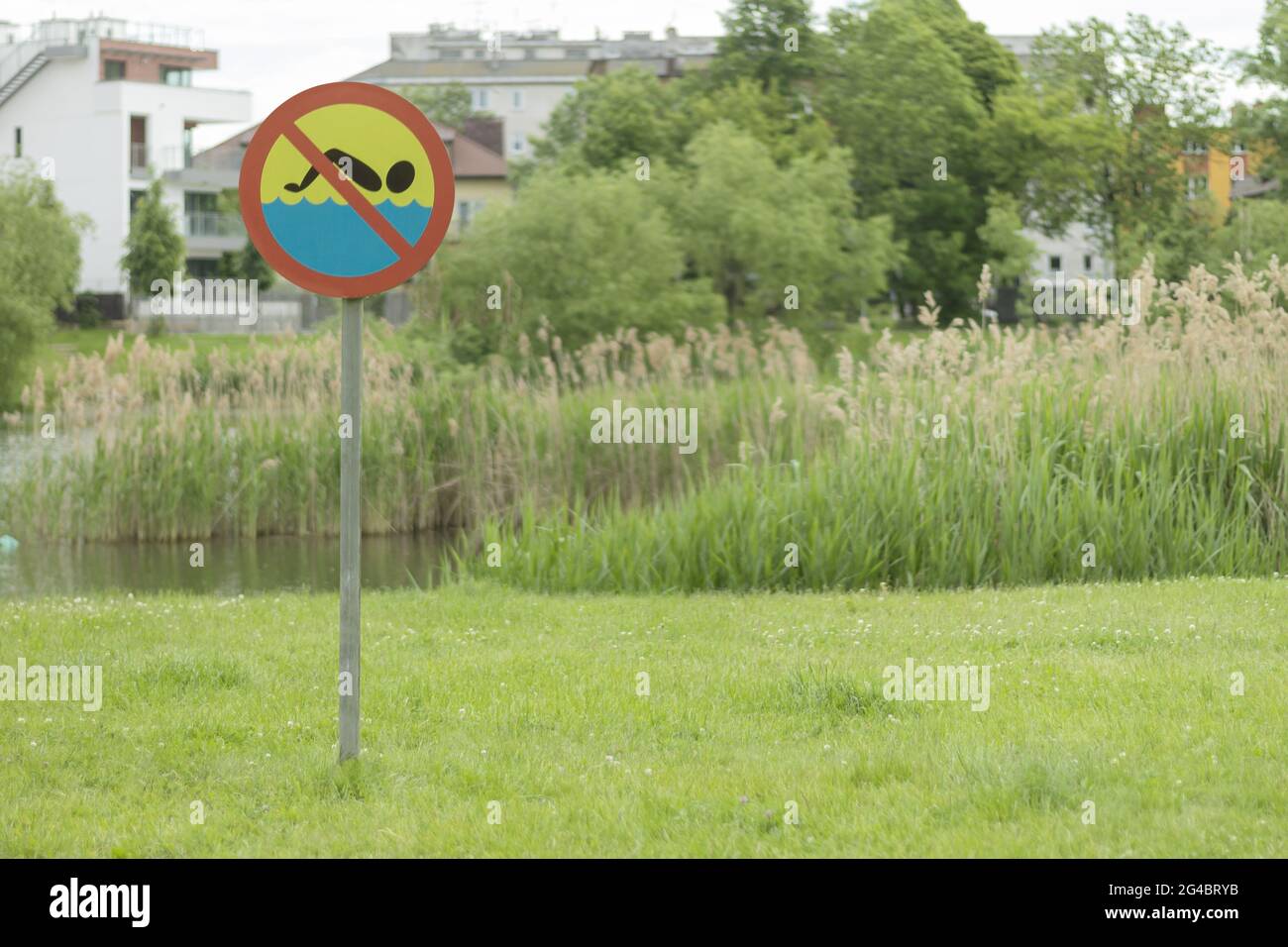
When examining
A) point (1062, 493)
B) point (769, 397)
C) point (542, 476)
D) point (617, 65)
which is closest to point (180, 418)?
point (542, 476)

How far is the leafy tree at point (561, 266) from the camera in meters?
29.9

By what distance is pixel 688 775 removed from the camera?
6.36 meters

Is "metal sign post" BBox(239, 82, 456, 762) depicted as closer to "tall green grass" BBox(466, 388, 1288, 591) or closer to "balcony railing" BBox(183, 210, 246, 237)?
"tall green grass" BBox(466, 388, 1288, 591)

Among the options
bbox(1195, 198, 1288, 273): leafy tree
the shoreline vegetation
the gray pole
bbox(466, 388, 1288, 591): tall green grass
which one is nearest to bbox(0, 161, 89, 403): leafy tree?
the shoreline vegetation

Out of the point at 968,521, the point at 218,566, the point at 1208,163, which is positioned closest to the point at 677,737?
the point at 968,521

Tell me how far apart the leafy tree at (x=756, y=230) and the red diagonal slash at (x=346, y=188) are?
27.6 meters

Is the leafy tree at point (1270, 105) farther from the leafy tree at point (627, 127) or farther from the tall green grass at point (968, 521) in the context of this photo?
the tall green grass at point (968, 521)

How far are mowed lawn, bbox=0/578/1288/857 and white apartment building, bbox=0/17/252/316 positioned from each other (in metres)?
60.4

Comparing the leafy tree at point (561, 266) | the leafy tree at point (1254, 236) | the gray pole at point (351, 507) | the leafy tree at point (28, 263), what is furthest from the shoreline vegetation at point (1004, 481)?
the leafy tree at point (1254, 236)

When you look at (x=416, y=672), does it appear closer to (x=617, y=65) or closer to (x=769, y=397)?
(x=769, y=397)

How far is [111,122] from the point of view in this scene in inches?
2721
